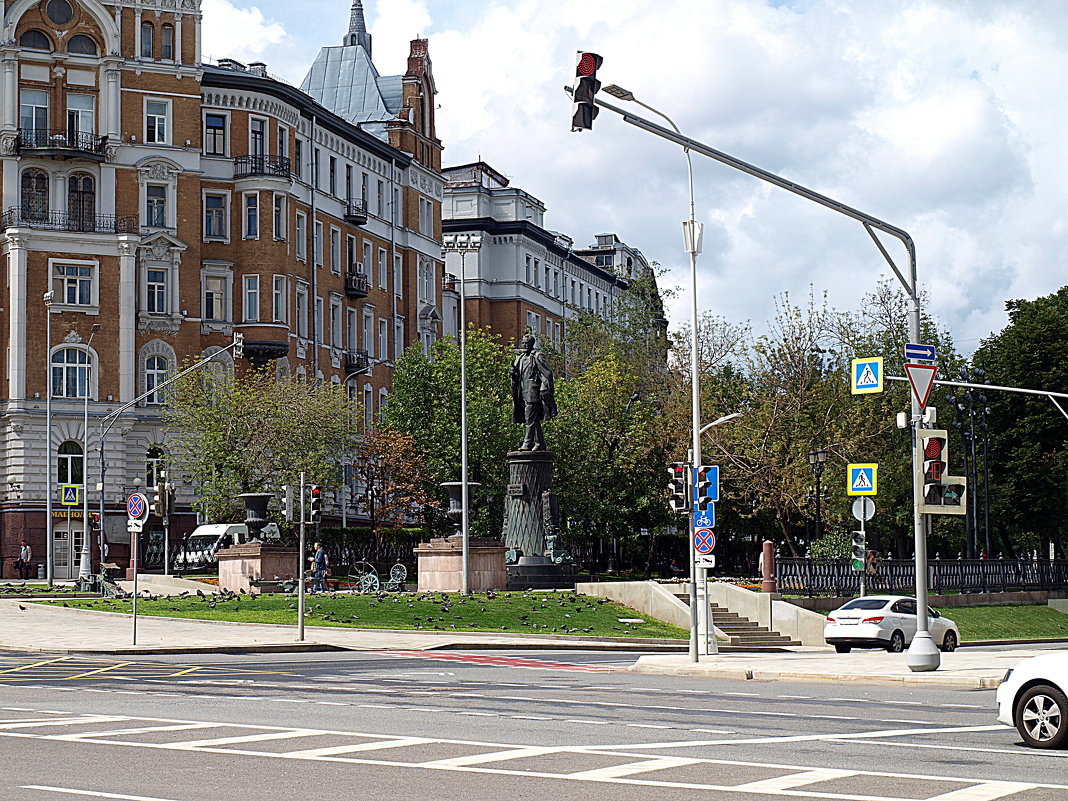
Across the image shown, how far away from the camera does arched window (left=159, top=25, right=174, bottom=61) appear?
241 ft

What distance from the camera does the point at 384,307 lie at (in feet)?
294

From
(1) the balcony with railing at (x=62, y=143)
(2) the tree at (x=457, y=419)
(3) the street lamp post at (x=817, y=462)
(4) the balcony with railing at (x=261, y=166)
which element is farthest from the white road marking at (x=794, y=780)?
(4) the balcony with railing at (x=261, y=166)

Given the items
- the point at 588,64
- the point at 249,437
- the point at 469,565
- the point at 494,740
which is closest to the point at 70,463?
the point at 249,437

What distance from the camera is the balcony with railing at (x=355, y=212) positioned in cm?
8438

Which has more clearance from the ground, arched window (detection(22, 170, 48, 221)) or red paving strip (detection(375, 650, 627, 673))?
arched window (detection(22, 170, 48, 221))

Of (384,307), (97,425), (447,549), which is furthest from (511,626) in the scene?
(384,307)

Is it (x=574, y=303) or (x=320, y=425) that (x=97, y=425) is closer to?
(x=320, y=425)

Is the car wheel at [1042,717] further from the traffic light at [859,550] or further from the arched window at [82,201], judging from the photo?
the arched window at [82,201]

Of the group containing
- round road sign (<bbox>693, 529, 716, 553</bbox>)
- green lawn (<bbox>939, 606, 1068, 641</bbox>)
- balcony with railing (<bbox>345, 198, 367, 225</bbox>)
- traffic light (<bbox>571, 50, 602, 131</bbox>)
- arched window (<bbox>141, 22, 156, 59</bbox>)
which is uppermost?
arched window (<bbox>141, 22, 156, 59</bbox>)

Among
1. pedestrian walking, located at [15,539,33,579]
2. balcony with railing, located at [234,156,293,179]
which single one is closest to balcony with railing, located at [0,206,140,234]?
balcony with railing, located at [234,156,293,179]

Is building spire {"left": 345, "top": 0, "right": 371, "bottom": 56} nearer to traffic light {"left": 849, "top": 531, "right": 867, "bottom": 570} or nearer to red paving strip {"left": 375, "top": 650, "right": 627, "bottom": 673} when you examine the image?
traffic light {"left": 849, "top": 531, "right": 867, "bottom": 570}

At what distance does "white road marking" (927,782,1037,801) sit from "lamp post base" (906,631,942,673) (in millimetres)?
13028

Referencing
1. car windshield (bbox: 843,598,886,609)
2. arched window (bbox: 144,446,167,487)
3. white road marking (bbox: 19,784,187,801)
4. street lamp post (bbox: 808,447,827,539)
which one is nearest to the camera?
white road marking (bbox: 19,784,187,801)

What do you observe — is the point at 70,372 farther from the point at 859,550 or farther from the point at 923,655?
the point at 923,655
